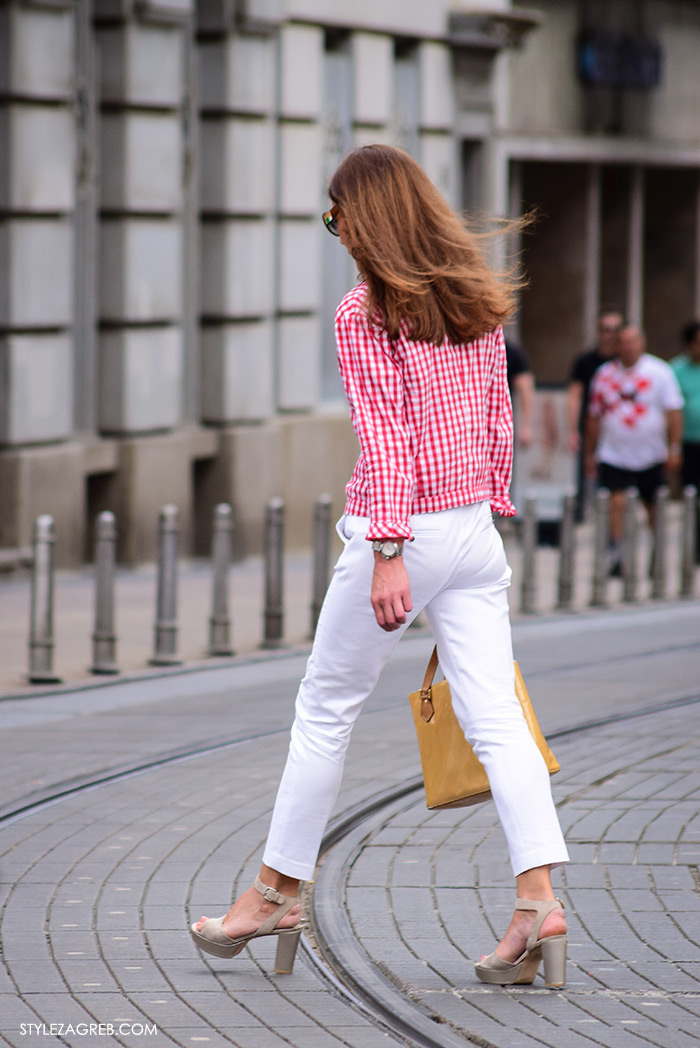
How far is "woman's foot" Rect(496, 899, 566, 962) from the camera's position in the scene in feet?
14.4

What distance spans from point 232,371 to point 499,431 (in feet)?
36.0

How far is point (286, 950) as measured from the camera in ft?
15.1

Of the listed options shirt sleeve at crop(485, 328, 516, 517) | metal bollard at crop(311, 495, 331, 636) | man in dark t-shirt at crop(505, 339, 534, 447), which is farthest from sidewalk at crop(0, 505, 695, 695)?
shirt sleeve at crop(485, 328, 516, 517)

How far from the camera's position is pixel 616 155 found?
21547mm

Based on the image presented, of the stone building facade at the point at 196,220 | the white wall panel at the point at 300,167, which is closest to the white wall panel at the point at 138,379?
the stone building facade at the point at 196,220

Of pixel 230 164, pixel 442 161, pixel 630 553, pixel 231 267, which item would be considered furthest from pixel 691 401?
pixel 442 161

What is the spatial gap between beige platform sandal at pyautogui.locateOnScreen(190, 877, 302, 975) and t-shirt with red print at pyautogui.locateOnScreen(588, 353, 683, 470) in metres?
9.73

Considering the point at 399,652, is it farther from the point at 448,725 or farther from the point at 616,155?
the point at 616,155

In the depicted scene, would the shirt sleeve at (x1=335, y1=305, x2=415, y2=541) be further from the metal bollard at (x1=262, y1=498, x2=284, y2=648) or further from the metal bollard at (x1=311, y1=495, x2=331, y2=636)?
the metal bollard at (x1=311, y1=495, x2=331, y2=636)

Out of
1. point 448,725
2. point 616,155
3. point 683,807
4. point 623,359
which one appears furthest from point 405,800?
point 616,155

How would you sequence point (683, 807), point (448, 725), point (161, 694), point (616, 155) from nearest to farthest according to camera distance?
point (448, 725) < point (683, 807) < point (161, 694) < point (616, 155)

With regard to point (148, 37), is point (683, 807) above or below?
below

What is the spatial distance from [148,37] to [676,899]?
33.8 feet

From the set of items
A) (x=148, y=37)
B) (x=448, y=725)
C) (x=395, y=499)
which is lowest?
(x=448, y=725)
